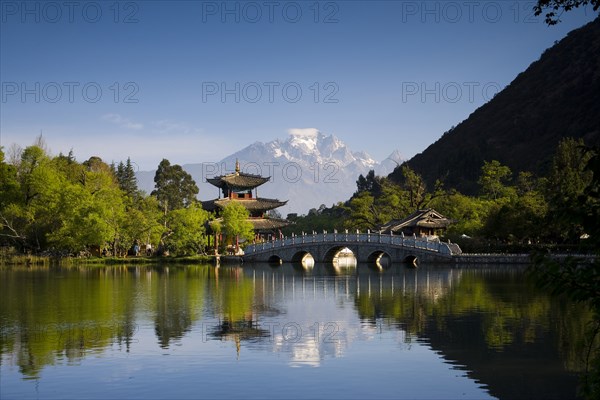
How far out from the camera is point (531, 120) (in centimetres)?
12550

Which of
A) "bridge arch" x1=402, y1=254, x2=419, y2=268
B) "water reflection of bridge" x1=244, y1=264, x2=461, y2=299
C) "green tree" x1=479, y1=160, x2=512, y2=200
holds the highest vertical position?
"green tree" x1=479, y1=160, x2=512, y2=200

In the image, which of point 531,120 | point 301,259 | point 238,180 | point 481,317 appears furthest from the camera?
point 531,120

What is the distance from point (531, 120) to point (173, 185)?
2425 inches

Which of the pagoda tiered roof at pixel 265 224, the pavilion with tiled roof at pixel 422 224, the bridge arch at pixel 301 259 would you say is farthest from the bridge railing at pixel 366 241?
the pagoda tiered roof at pixel 265 224

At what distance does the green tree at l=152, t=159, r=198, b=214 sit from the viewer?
10469cm

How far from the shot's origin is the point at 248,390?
47.5 feet

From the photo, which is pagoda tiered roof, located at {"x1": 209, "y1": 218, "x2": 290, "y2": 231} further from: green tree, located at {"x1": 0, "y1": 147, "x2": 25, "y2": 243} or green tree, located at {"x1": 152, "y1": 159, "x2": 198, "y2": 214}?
green tree, located at {"x1": 152, "y1": 159, "x2": 198, "y2": 214}

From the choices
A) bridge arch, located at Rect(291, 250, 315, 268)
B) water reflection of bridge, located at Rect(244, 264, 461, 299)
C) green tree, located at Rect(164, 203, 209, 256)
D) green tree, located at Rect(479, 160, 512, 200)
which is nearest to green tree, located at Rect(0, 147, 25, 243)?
green tree, located at Rect(164, 203, 209, 256)

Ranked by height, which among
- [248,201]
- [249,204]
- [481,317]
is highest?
[248,201]

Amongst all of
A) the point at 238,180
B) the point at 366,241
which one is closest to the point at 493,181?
the point at 366,241

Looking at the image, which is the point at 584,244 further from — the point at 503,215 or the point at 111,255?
the point at 111,255

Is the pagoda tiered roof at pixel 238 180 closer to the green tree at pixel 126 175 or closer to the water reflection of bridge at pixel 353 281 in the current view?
the water reflection of bridge at pixel 353 281

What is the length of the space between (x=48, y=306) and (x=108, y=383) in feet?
47.6

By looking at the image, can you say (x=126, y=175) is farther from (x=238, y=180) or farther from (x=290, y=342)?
(x=290, y=342)
